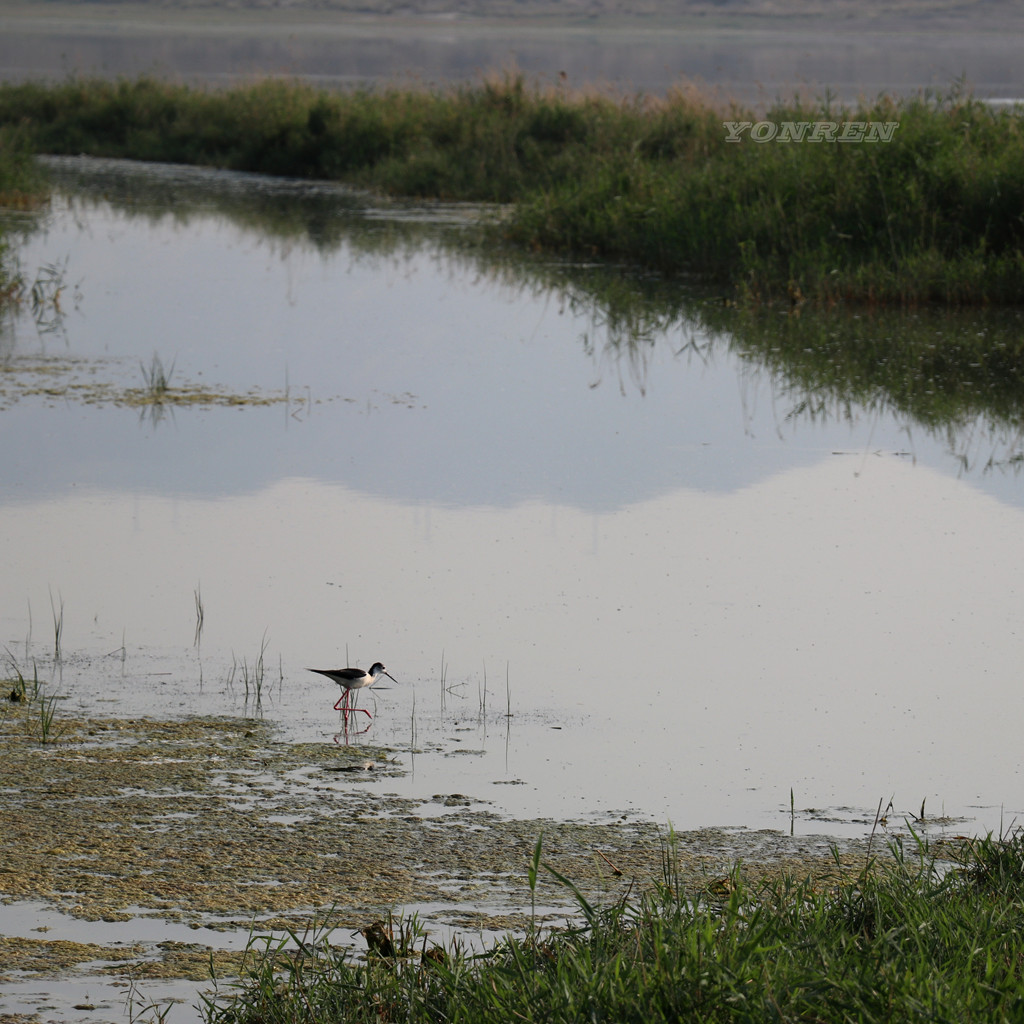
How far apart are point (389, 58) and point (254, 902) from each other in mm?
→ 86123

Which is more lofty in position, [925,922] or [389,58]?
[389,58]

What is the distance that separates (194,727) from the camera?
448cm

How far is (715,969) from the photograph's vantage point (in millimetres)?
2656

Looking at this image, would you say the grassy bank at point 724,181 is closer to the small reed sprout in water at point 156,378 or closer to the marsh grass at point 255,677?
the small reed sprout in water at point 156,378

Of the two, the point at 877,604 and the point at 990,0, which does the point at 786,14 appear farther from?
the point at 877,604

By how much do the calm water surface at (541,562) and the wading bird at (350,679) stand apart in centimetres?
6

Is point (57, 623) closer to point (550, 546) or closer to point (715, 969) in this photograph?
point (550, 546)

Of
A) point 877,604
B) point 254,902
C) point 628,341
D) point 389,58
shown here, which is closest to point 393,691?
point 254,902

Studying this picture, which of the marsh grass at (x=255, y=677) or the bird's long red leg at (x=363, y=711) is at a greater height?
the marsh grass at (x=255, y=677)

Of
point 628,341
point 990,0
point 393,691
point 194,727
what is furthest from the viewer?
point 990,0

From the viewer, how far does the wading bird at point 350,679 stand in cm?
450

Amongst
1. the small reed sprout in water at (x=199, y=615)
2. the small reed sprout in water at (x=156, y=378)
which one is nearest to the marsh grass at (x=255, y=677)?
the small reed sprout in water at (x=199, y=615)

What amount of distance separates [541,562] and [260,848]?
2.57 meters

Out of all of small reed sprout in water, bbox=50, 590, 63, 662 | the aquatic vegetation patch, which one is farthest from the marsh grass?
the aquatic vegetation patch
